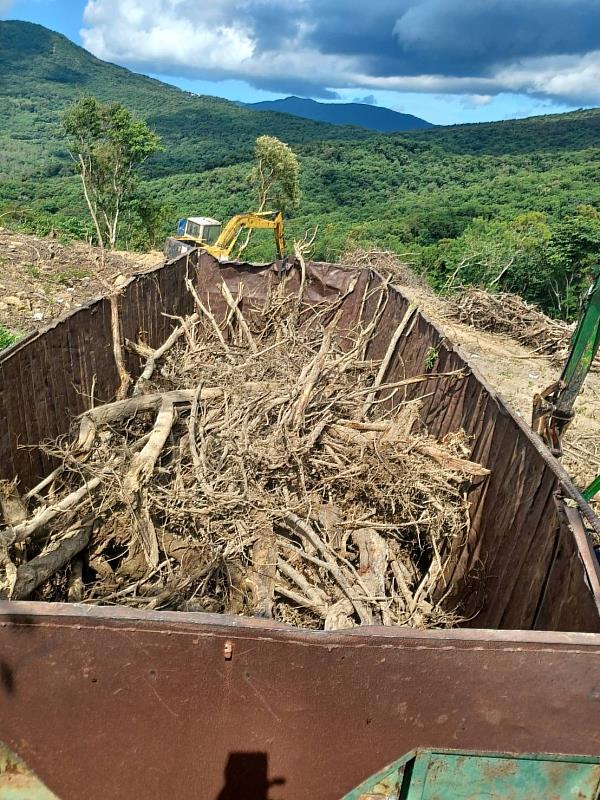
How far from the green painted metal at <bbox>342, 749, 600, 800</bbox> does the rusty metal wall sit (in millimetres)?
516

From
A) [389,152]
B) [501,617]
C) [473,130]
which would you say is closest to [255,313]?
[501,617]

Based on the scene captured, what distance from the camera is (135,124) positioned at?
81.5ft

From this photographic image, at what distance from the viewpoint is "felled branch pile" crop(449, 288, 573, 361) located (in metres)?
10.8

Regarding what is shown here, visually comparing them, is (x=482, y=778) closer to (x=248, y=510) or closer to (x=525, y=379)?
(x=248, y=510)

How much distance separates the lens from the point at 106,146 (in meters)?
25.0

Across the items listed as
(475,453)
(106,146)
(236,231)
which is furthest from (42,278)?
(106,146)

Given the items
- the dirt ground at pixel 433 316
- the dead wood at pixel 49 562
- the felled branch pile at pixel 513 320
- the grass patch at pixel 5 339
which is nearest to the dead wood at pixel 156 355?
the dirt ground at pixel 433 316

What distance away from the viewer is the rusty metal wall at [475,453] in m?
2.66

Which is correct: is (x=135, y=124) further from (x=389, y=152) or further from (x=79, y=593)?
(x=389, y=152)

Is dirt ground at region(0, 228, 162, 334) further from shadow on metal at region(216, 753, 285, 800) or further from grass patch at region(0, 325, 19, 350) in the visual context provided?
shadow on metal at region(216, 753, 285, 800)

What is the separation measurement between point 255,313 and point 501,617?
236 inches

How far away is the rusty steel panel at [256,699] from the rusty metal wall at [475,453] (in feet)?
1.82

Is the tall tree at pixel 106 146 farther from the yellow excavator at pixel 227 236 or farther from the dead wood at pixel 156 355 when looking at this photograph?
the dead wood at pixel 156 355

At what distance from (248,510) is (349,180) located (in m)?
71.5
